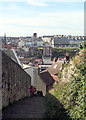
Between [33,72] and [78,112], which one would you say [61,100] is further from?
[33,72]

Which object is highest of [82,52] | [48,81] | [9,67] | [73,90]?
[82,52]

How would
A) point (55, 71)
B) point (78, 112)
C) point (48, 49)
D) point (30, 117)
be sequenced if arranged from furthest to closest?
point (48, 49), point (55, 71), point (30, 117), point (78, 112)

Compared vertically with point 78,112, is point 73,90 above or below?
above

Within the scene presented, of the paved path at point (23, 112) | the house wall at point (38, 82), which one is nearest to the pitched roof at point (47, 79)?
the house wall at point (38, 82)

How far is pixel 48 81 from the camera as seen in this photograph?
28500 mm

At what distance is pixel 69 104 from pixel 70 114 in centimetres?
47

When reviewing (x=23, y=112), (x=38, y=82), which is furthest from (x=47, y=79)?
(x=23, y=112)

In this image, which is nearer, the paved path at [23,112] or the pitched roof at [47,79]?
the paved path at [23,112]

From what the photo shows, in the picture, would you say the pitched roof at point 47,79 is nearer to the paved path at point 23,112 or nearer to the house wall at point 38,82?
the house wall at point 38,82

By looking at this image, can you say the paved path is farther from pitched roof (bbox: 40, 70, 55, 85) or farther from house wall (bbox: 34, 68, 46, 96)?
pitched roof (bbox: 40, 70, 55, 85)

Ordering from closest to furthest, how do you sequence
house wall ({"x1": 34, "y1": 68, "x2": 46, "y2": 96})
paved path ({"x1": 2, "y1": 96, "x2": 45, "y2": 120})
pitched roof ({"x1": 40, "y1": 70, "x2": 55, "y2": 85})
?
paved path ({"x1": 2, "y1": 96, "x2": 45, "y2": 120})
house wall ({"x1": 34, "y1": 68, "x2": 46, "y2": 96})
pitched roof ({"x1": 40, "y1": 70, "x2": 55, "y2": 85})

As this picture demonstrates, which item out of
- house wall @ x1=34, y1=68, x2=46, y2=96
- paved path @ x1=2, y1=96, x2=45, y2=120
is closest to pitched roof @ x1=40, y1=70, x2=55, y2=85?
house wall @ x1=34, y1=68, x2=46, y2=96

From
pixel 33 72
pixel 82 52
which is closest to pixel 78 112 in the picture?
pixel 82 52

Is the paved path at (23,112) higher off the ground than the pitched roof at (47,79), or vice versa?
the paved path at (23,112)
